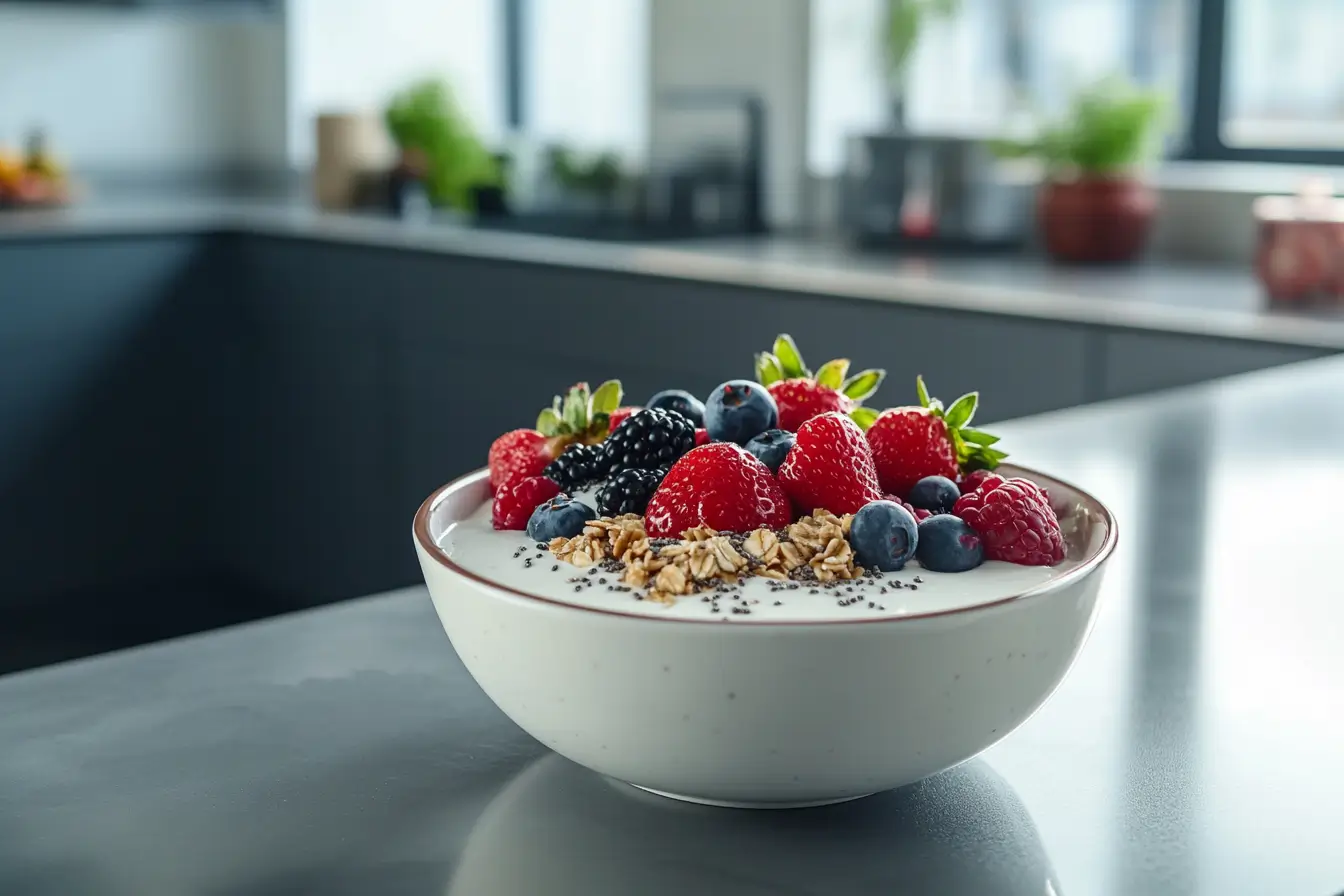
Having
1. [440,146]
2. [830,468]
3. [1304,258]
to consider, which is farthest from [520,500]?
[440,146]

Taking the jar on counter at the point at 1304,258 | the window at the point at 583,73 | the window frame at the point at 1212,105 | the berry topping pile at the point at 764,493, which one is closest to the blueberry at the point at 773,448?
the berry topping pile at the point at 764,493

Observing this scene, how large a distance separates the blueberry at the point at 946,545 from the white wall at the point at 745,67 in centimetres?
263

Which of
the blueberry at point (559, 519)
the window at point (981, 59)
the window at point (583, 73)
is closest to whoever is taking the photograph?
the blueberry at point (559, 519)

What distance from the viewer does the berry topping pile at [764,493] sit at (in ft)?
1.96

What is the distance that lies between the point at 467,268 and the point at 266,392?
730mm

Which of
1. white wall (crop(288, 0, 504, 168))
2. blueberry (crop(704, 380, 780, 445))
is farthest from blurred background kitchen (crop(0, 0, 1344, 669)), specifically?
blueberry (crop(704, 380, 780, 445))

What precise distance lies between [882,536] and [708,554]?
68 mm

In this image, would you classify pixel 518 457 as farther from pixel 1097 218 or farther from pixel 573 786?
pixel 1097 218

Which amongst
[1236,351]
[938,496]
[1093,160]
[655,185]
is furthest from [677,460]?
[655,185]

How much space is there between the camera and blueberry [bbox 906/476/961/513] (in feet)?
2.16

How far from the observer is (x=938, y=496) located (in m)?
0.66

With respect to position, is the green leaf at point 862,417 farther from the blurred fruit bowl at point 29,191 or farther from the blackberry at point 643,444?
the blurred fruit bowl at point 29,191

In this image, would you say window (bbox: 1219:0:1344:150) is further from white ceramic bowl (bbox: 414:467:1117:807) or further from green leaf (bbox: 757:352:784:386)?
white ceramic bowl (bbox: 414:467:1117:807)

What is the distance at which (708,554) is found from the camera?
1.91 ft
